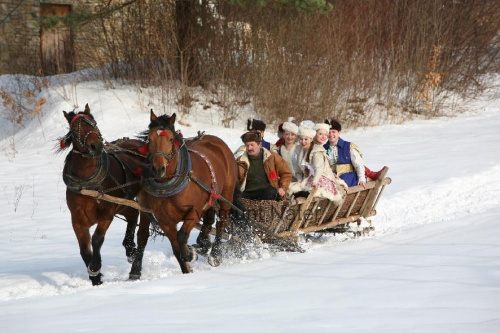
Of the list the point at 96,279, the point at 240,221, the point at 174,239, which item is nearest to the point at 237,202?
the point at 240,221

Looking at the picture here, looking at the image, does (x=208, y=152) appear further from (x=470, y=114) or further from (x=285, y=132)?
(x=470, y=114)

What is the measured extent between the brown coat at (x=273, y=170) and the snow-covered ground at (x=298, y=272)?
0.82 m

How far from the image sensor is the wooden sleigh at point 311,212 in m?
8.41

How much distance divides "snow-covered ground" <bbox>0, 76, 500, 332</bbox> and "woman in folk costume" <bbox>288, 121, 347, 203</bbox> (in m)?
0.61

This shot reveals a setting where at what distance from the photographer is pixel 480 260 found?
6.50 metres

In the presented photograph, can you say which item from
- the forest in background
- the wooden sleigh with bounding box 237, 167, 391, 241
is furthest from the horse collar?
the forest in background

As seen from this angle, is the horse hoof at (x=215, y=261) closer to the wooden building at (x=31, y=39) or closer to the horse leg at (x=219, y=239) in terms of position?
the horse leg at (x=219, y=239)

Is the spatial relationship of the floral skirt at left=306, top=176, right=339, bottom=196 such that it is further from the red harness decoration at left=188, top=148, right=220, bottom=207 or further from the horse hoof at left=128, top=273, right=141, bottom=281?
the horse hoof at left=128, top=273, right=141, bottom=281

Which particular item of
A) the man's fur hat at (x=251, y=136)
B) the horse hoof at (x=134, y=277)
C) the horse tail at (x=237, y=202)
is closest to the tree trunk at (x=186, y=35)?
the man's fur hat at (x=251, y=136)

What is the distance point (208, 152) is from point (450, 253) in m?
2.57

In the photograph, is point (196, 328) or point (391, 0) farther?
point (391, 0)

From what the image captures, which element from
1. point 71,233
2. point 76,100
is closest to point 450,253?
point 71,233

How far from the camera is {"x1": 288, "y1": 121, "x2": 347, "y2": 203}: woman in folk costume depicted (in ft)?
28.5

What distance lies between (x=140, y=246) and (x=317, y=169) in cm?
205
